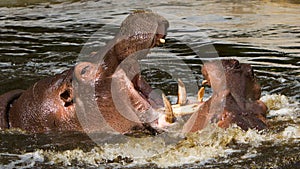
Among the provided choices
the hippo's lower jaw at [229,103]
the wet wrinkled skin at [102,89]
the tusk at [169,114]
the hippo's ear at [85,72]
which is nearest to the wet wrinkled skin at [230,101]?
the hippo's lower jaw at [229,103]

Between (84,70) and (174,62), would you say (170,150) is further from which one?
(174,62)

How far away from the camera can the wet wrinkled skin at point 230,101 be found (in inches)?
193

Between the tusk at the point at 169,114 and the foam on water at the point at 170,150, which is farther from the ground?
the tusk at the point at 169,114

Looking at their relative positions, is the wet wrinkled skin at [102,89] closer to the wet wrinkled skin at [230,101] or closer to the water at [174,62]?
the water at [174,62]

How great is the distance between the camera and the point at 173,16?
1187 cm

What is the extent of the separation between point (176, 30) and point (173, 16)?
4.28ft

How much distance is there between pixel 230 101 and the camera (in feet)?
16.2

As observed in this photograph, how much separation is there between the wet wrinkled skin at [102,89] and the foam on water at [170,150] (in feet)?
0.75

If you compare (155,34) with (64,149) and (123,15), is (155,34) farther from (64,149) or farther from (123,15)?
(123,15)

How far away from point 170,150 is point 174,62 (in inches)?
135

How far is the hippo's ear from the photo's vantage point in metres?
5.31

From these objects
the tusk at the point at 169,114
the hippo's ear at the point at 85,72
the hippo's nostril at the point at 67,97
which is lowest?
the tusk at the point at 169,114

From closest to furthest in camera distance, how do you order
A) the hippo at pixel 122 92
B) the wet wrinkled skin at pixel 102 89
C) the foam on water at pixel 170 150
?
1. the foam on water at pixel 170 150
2. the hippo at pixel 122 92
3. the wet wrinkled skin at pixel 102 89

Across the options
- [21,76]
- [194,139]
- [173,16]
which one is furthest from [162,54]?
[194,139]
